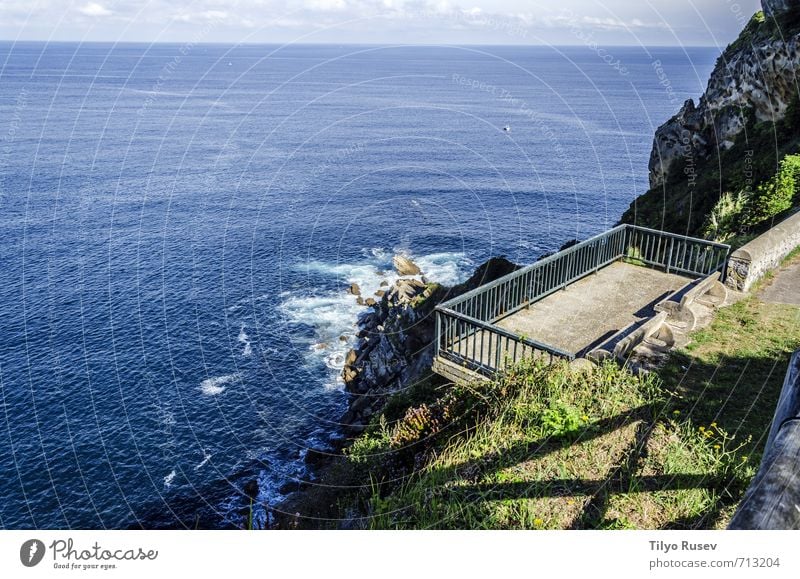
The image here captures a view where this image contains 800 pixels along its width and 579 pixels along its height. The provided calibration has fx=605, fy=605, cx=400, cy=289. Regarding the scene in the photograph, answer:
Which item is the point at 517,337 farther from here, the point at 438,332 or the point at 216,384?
the point at 216,384

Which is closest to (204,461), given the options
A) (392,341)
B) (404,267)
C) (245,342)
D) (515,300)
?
(245,342)

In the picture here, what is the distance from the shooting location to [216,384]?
137 ft

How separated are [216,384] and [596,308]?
107 feet

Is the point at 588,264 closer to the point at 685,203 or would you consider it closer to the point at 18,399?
the point at 685,203

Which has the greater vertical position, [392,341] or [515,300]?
[515,300]

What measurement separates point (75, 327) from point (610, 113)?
117m

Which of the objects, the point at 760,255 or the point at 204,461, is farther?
the point at 204,461

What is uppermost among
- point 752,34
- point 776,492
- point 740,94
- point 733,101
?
point 752,34

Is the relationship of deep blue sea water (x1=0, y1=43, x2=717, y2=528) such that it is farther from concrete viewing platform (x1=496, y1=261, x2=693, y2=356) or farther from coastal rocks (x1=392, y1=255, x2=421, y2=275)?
concrete viewing platform (x1=496, y1=261, x2=693, y2=356)

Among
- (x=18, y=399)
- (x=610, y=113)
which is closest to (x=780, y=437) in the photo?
(x=18, y=399)

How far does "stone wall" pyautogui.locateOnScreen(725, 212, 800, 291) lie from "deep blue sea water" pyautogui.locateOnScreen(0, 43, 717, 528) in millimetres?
24708

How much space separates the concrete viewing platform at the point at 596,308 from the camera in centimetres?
1329

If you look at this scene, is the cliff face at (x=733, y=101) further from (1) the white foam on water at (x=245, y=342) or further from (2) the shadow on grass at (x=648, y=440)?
(1) the white foam on water at (x=245, y=342)

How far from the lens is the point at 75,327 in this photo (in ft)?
149
